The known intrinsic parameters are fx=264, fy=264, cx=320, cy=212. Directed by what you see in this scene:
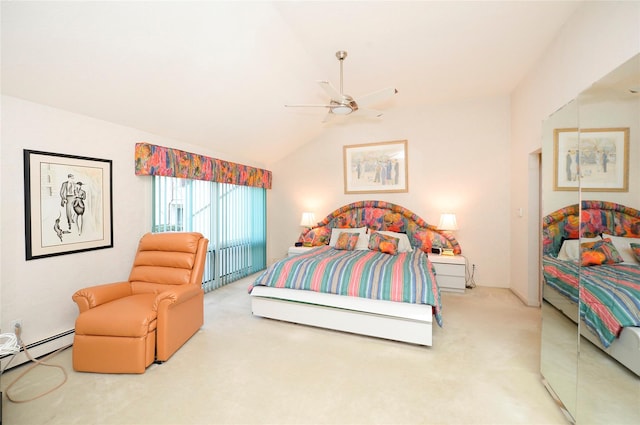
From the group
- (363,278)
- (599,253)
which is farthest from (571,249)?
(363,278)

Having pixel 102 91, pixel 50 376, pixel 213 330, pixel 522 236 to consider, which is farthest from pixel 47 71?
pixel 522 236

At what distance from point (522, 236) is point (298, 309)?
3307mm

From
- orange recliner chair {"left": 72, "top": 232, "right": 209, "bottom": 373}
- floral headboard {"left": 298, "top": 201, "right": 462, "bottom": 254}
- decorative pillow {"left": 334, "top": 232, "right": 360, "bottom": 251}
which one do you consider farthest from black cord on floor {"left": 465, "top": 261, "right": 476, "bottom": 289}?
orange recliner chair {"left": 72, "top": 232, "right": 209, "bottom": 373}

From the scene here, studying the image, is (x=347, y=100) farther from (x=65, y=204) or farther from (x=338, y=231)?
(x=65, y=204)

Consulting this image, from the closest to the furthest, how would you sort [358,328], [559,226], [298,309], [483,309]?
[559,226] < [358,328] < [298,309] < [483,309]

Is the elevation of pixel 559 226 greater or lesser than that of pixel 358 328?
greater

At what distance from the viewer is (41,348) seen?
2346 mm

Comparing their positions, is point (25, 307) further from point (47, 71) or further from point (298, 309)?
point (298, 309)

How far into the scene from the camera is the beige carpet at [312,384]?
66.3 inches

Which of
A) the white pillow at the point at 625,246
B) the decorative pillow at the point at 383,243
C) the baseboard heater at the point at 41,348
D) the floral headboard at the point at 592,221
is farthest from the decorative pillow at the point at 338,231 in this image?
the baseboard heater at the point at 41,348

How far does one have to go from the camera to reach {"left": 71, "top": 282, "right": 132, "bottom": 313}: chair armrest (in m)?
2.24

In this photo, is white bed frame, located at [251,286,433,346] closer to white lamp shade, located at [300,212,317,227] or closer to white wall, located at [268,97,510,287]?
white lamp shade, located at [300,212,317,227]

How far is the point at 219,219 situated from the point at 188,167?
1.06 m

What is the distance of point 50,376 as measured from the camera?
2086 millimetres
